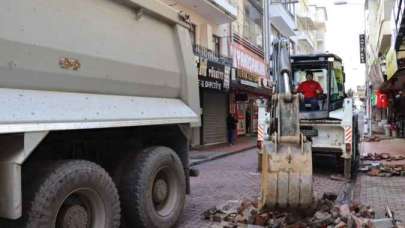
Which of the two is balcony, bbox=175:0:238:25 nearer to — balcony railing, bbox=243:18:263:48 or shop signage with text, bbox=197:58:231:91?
shop signage with text, bbox=197:58:231:91

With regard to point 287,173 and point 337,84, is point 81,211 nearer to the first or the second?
point 287,173

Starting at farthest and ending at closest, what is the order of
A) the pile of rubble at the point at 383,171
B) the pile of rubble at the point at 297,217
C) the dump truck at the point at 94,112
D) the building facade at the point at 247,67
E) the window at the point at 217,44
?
1. the window at the point at 217,44
2. the building facade at the point at 247,67
3. the pile of rubble at the point at 383,171
4. the pile of rubble at the point at 297,217
5. the dump truck at the point at 94,112

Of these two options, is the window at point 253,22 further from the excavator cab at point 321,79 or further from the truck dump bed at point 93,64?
the truck dump bed at point 93,64

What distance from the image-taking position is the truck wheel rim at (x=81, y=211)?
4566mm

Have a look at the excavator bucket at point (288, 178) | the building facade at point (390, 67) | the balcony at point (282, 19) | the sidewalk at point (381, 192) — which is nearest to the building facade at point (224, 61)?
the balcony at point (282, 19)

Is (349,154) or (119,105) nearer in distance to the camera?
(119,105)

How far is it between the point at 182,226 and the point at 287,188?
159 centimetres

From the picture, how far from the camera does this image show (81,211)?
15.6 ft

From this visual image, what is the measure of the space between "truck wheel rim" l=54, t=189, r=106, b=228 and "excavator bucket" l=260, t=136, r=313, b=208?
87.2 inches

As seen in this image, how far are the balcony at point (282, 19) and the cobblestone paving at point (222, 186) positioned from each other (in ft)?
71.3

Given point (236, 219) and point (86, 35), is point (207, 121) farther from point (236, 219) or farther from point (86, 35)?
point (86, 35)

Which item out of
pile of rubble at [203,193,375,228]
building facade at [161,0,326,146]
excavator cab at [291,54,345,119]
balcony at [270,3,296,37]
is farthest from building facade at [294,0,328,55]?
pile of rubble at [203,193,375,228]

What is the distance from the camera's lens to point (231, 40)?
77.7ft

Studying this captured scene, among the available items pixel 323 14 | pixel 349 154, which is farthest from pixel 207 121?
pixel 323 14
